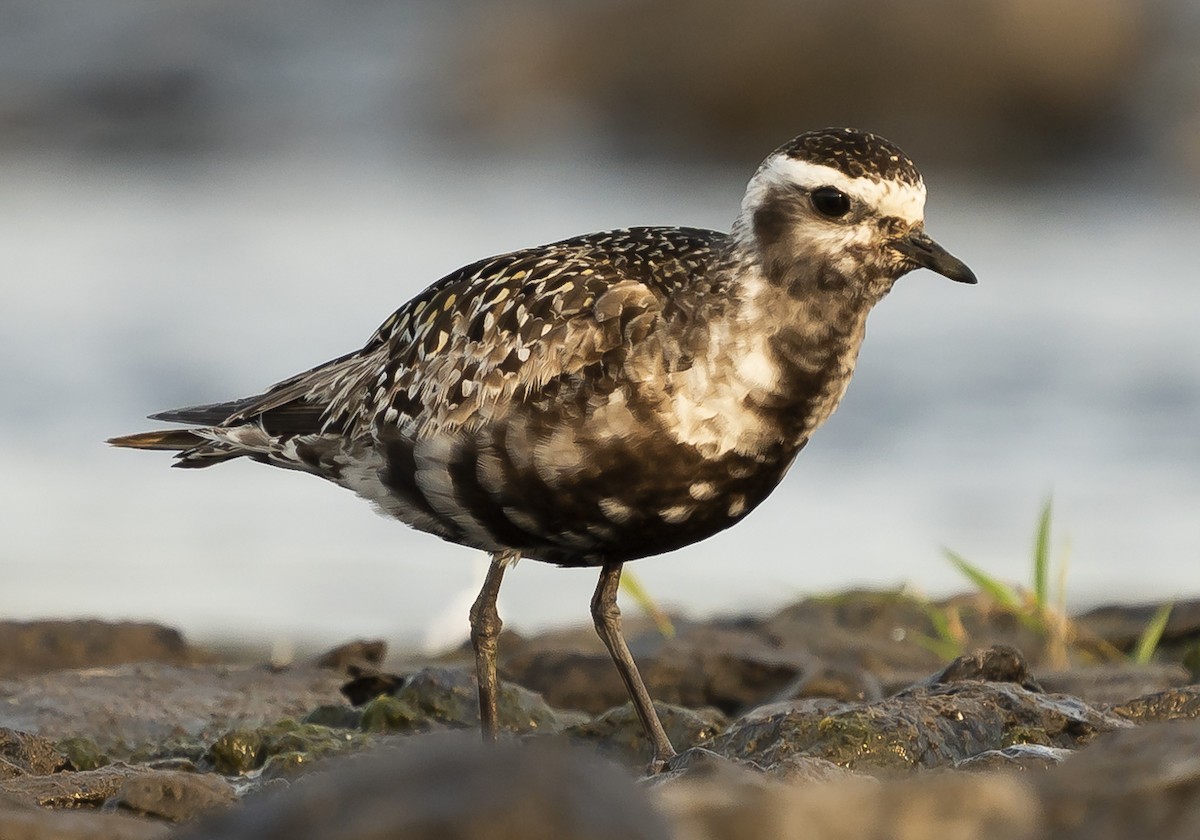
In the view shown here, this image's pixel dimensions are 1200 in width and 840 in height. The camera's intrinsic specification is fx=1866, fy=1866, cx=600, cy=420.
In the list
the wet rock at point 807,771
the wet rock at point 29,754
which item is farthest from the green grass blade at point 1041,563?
the wet rock at point 29,754

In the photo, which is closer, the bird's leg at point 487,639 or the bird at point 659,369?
the bird at point 659,369

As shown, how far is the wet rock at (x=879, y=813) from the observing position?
302cm

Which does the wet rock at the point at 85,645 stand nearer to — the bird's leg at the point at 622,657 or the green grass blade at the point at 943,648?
the bird's leg at the point at 622,657

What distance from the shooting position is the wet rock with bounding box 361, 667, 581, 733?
6141mm

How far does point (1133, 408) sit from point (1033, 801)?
10030 mm

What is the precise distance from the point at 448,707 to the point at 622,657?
2.10ft

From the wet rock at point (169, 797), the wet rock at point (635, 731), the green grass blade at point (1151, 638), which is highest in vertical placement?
the wet rock at point (169, 797)

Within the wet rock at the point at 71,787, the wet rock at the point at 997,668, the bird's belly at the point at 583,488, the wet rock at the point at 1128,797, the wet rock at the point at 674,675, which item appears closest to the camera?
the wet rock at the point at 1128,797

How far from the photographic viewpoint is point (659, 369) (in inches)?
219

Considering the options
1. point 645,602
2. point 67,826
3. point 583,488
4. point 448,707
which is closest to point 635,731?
point 448,707

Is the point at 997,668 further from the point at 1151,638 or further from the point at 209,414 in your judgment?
the point at 209,414

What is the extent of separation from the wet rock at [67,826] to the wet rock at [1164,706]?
2.85 meters

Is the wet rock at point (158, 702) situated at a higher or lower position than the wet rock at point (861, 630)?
higher

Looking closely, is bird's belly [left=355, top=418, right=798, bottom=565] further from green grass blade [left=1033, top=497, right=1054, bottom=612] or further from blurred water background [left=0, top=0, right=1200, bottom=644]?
blurred water background [left=0, top=0, right=1200, bottom=644]
